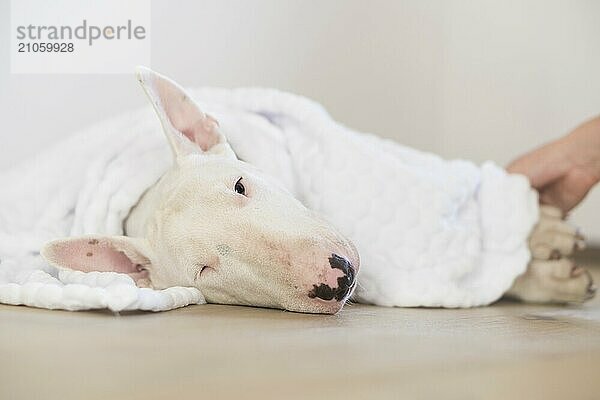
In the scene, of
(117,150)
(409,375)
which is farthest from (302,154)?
(409,375)

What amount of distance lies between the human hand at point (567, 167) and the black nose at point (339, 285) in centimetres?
55

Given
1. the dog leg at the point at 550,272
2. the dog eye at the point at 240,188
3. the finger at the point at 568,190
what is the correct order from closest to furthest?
the dog eye at the point at 240,188 → the dog leg at the point at 550,272 → the finger at the point at 568,190

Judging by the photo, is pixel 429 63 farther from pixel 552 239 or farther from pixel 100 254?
pixel 100 254

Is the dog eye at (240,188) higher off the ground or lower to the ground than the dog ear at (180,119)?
lower

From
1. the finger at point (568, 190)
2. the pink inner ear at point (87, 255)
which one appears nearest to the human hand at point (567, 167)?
the finger at point (568, 190)

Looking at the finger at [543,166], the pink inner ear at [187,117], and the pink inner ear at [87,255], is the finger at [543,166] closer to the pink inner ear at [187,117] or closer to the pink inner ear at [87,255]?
the pink inner ear at [187,117]

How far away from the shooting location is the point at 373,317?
108cm

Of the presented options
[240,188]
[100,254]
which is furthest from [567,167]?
[100,254]

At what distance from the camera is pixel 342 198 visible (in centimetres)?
131

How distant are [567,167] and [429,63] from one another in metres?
0.80

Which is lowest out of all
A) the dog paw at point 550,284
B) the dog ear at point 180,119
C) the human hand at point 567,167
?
the dog paw at point 550,284

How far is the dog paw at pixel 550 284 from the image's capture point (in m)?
1.38

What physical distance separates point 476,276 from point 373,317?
0.93 feet

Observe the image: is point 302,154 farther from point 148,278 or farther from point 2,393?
point 2,393
